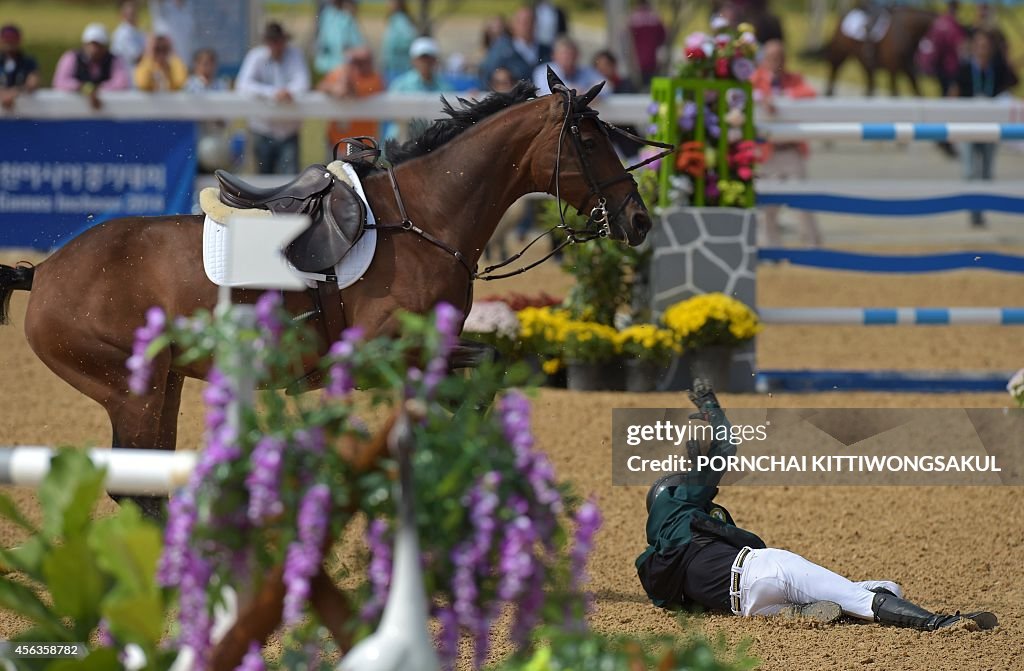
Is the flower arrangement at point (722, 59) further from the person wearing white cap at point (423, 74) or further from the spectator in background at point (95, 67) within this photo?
the spectator in background at point (95, 67)

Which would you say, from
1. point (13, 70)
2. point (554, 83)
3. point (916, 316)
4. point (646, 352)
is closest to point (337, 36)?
point (13, 70)

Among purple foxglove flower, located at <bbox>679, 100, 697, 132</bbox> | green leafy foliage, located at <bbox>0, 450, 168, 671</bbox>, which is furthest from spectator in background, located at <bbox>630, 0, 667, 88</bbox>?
green leafy foliage, located at <bbox>0, 450, 168, 671</bbox>

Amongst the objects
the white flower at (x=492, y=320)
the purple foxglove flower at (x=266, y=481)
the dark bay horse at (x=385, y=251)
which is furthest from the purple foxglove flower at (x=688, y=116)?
the purple foxglove flower at (x=266, y=481)

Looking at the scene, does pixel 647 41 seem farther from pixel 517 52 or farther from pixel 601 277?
pixel 601 277

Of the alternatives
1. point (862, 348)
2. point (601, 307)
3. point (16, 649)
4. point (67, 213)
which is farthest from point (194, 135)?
point (16, 649)

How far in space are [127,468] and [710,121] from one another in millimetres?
6508

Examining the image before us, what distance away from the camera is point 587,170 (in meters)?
5.64

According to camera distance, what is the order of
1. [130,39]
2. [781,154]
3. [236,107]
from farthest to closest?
[130,39]
[781,154]
[236,107]

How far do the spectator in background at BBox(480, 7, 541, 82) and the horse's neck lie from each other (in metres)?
6.77

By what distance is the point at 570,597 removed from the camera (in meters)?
2.61

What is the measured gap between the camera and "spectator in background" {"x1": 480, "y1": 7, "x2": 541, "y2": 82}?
13.1 meters

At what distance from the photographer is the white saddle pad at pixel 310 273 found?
5285 millimetres

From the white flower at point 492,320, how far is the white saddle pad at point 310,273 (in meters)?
3.13

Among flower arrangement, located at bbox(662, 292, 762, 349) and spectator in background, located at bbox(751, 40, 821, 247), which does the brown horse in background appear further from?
flower arrangement, located at bbox(662, 292, 762, 349)
